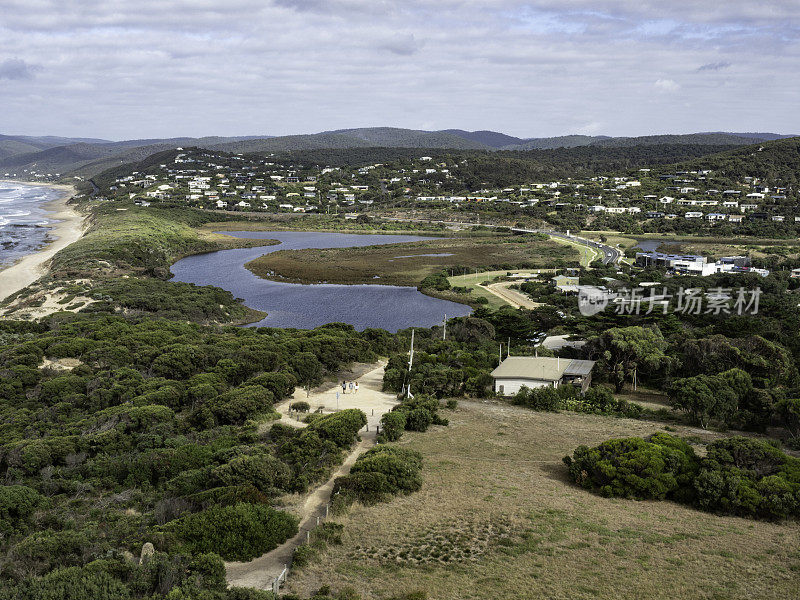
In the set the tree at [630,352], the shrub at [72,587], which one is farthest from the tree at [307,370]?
the shrub at [72,587]

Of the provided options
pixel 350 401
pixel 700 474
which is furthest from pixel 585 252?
pixel 700 474

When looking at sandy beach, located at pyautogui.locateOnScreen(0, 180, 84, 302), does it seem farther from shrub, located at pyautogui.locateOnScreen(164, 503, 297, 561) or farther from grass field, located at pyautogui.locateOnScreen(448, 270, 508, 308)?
shrub, located at pyautogui.locateOnScreen(164, 503, 297, 561)

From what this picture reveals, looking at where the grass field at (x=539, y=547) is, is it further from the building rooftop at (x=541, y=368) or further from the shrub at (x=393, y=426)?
the building rooftop at (x=541, y=368)

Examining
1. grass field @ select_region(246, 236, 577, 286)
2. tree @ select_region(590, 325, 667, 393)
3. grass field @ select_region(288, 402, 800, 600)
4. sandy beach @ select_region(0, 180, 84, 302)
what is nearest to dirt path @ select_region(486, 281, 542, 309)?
grass field @ select_region(246, 236, 577, 286)

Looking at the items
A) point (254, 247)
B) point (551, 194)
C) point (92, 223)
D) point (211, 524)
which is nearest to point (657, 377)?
point (211, 524)

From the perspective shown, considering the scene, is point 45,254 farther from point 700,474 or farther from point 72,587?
point 700,474

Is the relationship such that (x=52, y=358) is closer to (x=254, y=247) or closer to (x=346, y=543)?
(x=346, y=543)
